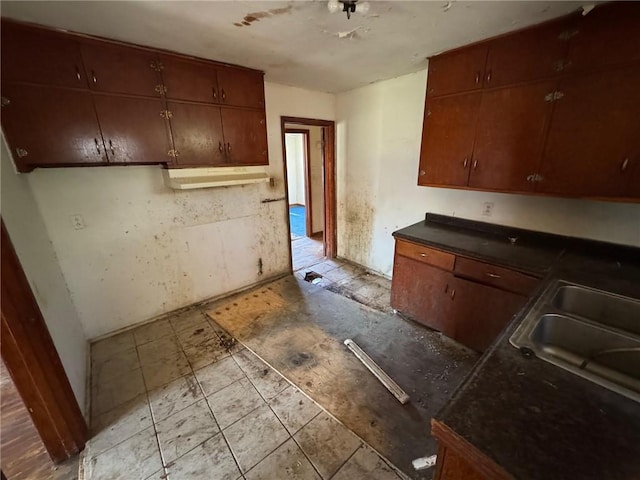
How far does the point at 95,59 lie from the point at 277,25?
4.28 feet

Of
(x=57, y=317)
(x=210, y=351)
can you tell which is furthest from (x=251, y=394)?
(x=57, y=317)

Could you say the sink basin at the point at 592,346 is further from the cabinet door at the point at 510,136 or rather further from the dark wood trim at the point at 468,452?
the cabinet door at the point at 510,136

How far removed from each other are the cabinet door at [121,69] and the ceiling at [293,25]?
10 cm

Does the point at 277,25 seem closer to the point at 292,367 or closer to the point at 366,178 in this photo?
the point at 366,178

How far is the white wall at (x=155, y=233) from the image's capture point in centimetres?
211

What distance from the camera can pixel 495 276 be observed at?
186 centimetres

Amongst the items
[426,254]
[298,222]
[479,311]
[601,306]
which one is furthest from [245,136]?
[298,222]

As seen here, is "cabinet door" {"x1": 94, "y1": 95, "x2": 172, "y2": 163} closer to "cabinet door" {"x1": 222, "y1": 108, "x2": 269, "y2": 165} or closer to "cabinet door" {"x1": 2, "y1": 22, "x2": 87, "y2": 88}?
"cabinet door" {"x1": 2, "y1": 22, "x2": 87, "y2": 88}

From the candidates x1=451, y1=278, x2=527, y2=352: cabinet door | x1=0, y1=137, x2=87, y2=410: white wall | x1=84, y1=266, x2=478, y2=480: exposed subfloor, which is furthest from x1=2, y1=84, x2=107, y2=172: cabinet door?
x1=451, y1=278, x2=527, y2=352: cabinet door

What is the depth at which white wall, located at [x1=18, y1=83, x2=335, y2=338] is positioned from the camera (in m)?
2.11

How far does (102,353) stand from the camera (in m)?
2.23

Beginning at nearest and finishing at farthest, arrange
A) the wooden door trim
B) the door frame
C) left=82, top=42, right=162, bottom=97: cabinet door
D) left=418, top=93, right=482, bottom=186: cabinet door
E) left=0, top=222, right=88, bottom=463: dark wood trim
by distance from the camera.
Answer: left=0, top=222, right=88, bottom=463: dark wood trim
left=82, top=42, right=162, bottom=97: cabinet door
left=418, top=93, right=482, bottom=186: cabinet door
the door frame
the wooden door trim

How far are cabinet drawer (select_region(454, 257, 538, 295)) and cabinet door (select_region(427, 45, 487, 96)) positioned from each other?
1.32 meters

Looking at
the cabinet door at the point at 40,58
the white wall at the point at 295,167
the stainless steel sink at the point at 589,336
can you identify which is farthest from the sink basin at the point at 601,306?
the white wall at the point at 295,167
